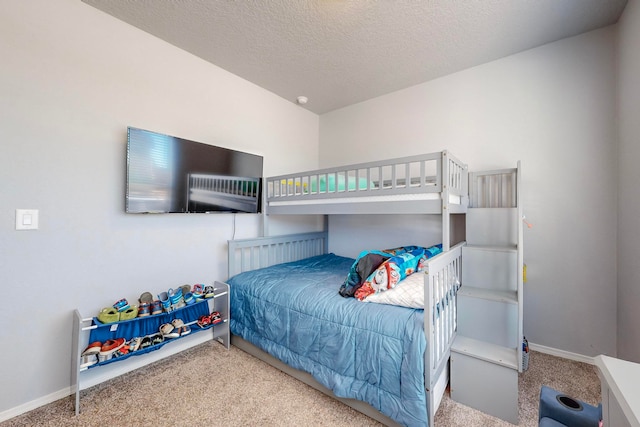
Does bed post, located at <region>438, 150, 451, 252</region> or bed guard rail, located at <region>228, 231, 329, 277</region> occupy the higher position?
bed post, located at <region>438, 150, 451, 252</region>

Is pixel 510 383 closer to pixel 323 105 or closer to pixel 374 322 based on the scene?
pixel 374 322

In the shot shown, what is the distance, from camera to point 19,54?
5.07ft

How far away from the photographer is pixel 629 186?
5.59 feet

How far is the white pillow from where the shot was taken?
153cm

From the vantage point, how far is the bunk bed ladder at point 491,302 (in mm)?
1503

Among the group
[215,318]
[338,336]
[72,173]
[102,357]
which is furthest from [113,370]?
[338,336]

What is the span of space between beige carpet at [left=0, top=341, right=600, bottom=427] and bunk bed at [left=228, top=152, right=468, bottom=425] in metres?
0.10

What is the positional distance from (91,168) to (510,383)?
3028 millimetres

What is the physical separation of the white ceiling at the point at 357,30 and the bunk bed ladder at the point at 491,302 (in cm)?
111

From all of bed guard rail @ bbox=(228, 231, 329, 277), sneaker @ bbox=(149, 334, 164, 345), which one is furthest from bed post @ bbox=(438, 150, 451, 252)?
Result: sneaker @ bbox=(149, 334, 164, 345)

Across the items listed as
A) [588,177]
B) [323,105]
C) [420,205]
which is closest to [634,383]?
[420,205]

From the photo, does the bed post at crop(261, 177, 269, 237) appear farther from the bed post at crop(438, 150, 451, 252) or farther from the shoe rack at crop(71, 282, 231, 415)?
the bed post at crop(438, 150, 451, 252)

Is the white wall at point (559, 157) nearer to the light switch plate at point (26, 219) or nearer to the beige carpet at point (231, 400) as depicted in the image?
the beige carpet at point (231, 400)

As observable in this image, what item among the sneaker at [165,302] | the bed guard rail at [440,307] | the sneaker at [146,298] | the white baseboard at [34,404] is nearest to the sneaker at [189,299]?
the sneaker at [165,302]
